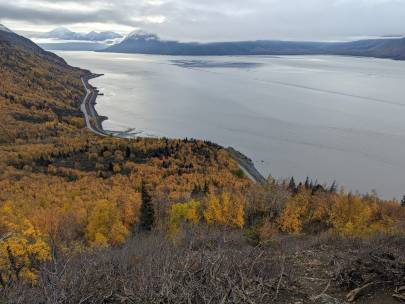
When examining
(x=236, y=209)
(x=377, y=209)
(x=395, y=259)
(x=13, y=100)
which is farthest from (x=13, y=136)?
(x=395, y=259)

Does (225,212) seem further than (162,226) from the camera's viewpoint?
Yes

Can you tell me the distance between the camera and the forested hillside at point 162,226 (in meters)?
6.76

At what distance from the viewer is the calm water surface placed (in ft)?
194

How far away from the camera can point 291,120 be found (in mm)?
90500

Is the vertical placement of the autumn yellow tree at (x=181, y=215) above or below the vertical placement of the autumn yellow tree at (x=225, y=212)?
above

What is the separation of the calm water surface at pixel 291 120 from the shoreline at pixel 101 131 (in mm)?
1997

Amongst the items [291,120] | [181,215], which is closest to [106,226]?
[181,215]

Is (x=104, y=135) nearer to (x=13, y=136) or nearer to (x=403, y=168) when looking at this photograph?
(x=13, y=136)

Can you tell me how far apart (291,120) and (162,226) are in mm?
66361

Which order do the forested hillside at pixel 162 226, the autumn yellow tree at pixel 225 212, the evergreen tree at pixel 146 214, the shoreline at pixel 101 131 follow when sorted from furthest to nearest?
the shoreline at pixel 101 131 → the autumn yellow tree at pixel 225 212 → the evergreen tree at pixel 146 214 → the forested hillside at pixel 162 226

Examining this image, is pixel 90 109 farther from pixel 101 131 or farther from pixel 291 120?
pixel 291 120

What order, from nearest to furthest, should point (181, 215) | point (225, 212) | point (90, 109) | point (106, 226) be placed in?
point (106, 226)
point (181, 215)
point (225, 212)
point (90, 109)

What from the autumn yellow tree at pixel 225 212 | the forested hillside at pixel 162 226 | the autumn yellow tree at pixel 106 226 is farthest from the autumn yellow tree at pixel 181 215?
the autumn yellow tree at pixel 106 226

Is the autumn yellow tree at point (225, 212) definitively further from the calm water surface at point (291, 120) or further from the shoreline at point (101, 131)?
the calm water surface at point (291, 120)
